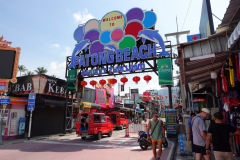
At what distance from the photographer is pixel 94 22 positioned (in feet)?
63.8

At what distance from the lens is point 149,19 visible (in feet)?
55.4

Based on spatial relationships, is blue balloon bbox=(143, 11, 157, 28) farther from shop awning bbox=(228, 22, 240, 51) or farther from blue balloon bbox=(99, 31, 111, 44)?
shop awning bbox=(228, 22, 240, 51)

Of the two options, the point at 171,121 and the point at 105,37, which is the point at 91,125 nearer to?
the point at 171,121

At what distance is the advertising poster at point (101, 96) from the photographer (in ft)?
89.5

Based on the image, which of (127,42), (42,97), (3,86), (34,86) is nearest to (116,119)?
(42,97)

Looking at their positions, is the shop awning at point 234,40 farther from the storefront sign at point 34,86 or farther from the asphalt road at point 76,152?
the storefront sign at point 34,86

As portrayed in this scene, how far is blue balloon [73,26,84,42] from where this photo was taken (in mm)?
19812

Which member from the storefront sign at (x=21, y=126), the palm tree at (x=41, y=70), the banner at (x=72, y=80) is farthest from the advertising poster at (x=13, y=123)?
the palm tree at (x=41, y=70)

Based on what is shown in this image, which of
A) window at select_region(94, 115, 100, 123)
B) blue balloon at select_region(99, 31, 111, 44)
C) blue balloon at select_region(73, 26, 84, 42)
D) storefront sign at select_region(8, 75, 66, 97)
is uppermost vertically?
blue balloon at select_region(73, 26, 84, 42)

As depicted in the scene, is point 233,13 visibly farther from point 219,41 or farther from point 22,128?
point 22,128

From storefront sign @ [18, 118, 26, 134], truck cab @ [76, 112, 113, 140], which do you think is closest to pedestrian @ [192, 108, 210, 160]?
truck cab @ [76, 112, 113, 140]

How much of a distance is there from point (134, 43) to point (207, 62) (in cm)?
1060

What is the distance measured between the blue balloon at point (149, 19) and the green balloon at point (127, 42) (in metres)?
2.09

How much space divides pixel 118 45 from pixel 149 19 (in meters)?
4.24
